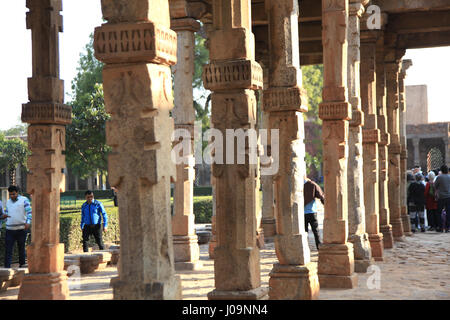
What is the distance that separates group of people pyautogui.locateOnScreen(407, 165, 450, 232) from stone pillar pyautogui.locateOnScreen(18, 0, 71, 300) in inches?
454

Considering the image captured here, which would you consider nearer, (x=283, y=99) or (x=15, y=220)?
(x=283, y=99)

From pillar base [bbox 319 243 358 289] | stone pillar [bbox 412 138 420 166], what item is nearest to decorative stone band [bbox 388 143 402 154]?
pillar base [bbox 319 243 358 289]

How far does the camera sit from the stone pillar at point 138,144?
406 centimetres

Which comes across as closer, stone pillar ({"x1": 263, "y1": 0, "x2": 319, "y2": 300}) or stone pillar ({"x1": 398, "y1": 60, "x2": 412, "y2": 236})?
stone pillar ({"x1": 263, "y1": 0, "x2": 319, "y2": 300})

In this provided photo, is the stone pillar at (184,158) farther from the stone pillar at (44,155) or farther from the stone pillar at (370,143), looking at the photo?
the stone pillar at (370,143)

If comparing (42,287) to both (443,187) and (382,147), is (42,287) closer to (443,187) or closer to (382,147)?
(382,147)

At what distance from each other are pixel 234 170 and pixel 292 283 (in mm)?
1914

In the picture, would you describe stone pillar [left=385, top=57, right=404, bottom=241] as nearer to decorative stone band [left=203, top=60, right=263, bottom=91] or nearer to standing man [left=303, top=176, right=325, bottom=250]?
standing man [left=303, top=176, right=325, bottom=250]

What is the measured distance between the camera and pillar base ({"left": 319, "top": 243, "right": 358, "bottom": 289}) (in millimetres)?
8938

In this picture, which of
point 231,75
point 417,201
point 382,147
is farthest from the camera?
point 417,201

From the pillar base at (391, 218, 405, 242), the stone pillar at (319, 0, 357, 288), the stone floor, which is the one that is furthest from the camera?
the pillar base at (391, 218, 405, 242)

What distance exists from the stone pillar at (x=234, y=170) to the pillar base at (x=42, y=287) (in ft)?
8.60

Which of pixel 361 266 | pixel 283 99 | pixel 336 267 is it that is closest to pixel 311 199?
pixel 361 266

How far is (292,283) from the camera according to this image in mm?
7152
